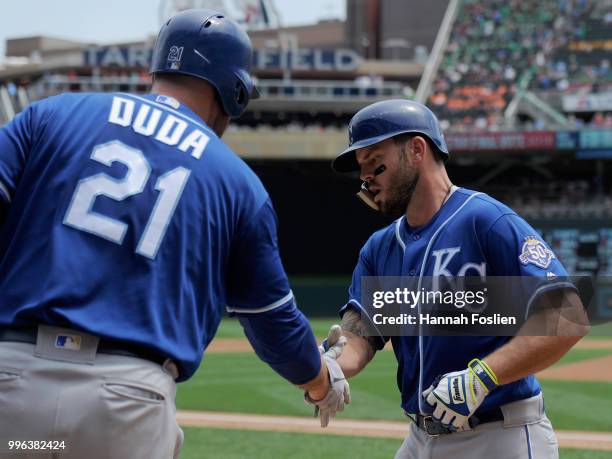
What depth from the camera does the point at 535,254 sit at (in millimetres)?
2945

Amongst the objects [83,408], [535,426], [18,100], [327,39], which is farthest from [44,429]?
[327,39]

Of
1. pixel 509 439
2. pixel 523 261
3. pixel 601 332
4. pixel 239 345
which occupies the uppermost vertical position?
pixel 523 261

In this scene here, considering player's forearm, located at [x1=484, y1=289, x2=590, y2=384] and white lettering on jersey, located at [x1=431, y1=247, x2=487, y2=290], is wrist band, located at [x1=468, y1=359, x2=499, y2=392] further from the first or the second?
white lettering on jersey, located at [x1=431, y1=247, x2=487, y2=290]

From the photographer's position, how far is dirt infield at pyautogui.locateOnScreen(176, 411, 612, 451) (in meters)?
8.27

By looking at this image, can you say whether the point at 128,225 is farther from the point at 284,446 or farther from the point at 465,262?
the point at 284,446

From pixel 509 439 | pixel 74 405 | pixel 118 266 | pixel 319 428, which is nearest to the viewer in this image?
pixel 74 405

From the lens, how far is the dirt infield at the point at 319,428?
8266mm

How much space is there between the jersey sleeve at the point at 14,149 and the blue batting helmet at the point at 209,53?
1.40ft

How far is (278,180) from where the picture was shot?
34344 mm

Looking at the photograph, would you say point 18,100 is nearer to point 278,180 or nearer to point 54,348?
point 278,180

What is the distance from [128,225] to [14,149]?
0.34 m

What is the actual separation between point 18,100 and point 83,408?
4068 centimetres

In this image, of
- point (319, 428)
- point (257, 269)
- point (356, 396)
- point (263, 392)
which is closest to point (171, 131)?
point (257, 269)

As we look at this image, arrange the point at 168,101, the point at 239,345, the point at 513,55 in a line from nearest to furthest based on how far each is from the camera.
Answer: the point at 168,101 < the point at 239,345 < the point at 513,55
